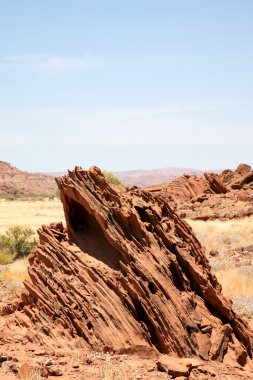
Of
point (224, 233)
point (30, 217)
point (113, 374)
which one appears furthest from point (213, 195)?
point (113, 374)

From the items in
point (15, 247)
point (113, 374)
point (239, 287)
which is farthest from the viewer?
point (15, 247)

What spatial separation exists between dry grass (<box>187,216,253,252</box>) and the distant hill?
3466 inches

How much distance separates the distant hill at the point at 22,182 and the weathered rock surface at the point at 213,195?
76.6 m

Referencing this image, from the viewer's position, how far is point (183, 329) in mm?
9359

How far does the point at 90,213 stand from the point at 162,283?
1.95 m

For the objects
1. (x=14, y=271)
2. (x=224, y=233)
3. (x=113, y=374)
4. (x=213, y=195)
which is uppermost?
(x=213, y=195)

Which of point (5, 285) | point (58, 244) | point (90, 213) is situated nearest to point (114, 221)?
point (90, 213)

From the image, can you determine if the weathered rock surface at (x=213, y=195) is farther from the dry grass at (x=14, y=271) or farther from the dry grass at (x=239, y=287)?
the dry grass at (x=239, y=287)

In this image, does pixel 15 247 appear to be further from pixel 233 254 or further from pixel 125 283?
pixel 125 283

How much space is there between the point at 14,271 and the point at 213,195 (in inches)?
1011

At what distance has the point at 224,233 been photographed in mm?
31031

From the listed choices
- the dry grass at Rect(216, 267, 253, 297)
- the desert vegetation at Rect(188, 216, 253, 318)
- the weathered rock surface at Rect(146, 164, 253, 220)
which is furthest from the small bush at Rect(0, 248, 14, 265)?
the weathered rock surface at Rect(146, 164, 253, 220)

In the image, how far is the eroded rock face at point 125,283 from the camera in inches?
369

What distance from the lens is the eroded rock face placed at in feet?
30.8
